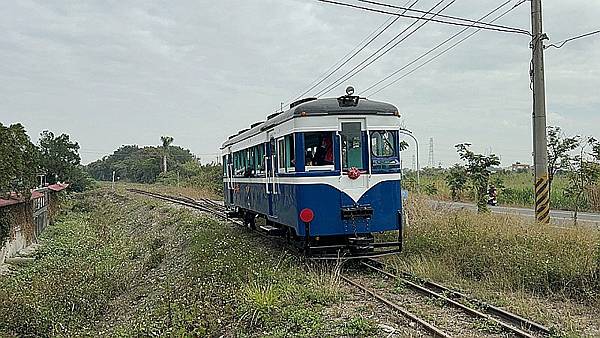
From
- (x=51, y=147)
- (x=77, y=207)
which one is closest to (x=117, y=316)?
(x=77, y=207)

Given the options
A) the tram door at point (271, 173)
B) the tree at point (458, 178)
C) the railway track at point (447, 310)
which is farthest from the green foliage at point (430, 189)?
the railway track at point (447, 310)

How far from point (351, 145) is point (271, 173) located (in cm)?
262

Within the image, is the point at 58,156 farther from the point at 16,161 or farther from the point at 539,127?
the point at 539,127

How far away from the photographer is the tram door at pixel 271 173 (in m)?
Answer: 13.9

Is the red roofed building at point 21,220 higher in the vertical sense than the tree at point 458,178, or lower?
lower

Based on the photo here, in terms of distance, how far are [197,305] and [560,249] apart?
5834 millimetres

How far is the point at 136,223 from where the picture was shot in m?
34.7

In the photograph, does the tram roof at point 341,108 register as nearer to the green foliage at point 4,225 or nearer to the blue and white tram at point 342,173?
the blue and white tram at point 342,173

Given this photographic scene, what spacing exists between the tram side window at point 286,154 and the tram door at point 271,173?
49 centimetres

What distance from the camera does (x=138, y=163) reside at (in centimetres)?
9919

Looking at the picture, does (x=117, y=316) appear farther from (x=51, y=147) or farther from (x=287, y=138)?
(x=51, y=147)

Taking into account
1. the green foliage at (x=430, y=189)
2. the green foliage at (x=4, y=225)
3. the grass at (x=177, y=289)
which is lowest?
the grass at (x=177, y=289)

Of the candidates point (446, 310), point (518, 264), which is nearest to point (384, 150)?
point (518, 264)

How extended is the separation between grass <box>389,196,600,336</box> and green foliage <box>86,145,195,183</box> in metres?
73.7
